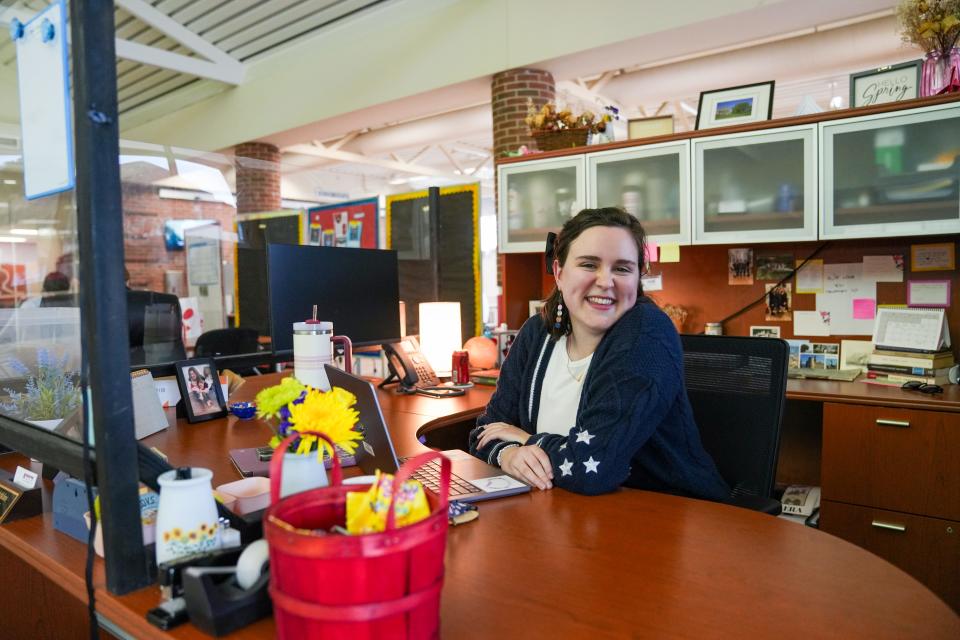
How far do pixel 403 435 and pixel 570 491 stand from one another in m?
0.66

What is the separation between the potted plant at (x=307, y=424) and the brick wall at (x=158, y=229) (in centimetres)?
592

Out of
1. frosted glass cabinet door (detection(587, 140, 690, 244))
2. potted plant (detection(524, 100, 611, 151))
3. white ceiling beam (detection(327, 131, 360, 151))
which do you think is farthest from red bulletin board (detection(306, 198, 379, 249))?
white ceiling beam (detection(327, 131, 360, 151))

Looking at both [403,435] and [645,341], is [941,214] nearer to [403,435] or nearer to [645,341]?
[645,341]

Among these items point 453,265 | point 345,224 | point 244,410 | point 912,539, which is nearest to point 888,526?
point 912,539

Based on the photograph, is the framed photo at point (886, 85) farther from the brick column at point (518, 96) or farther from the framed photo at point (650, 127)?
the brick column at point (518, 96)

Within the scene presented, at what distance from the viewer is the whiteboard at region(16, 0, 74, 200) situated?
3.23 ft

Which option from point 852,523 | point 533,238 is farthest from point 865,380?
point 533,238

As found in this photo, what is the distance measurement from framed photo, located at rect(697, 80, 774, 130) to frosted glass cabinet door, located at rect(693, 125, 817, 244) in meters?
0.14

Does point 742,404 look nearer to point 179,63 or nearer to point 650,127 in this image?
point 650,127

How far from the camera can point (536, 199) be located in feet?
11.4

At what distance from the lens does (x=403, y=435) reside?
192cm

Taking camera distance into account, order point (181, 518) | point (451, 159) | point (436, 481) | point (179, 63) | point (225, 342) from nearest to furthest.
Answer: point (181, 518) < point (436, 481) < point (225, 342) < point (179, 63) < point (451, 159)

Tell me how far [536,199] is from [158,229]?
4950 mm

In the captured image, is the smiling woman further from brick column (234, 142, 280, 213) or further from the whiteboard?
brick column (234, 142, 280, 213)
